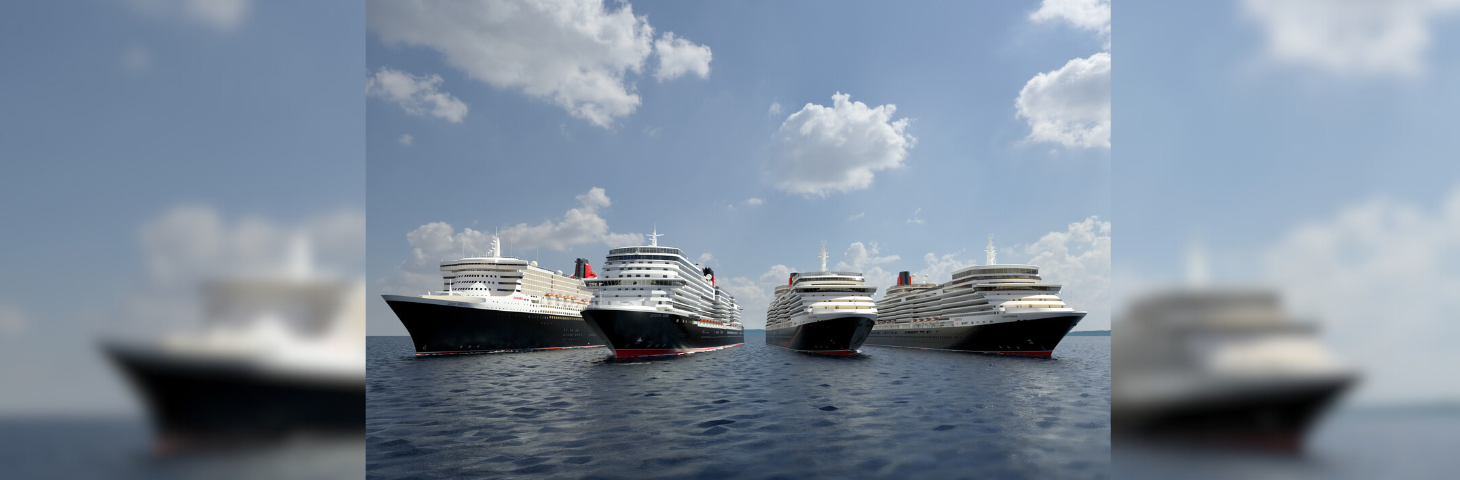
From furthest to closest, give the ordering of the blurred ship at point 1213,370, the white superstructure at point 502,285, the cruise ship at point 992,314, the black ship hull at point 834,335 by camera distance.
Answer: the white superstructure at point 502,285 < the black ship hull at point 834,335 < the cruise ship at point 992,314 < the blurred ship at point 1213,370

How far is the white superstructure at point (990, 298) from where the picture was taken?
5112cm

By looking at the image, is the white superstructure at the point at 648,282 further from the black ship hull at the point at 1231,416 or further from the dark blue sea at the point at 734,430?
the black ship hull at the point at 1231,416

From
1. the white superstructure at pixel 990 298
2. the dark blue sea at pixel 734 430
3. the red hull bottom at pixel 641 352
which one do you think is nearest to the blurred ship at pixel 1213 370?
the dark blue sea at pixel 734 430

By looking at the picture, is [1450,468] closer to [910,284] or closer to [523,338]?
[523,338]

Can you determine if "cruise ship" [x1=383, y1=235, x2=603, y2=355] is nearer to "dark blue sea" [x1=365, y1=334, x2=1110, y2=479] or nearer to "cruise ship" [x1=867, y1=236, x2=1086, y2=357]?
"dark blue sea" [x1=365, y1=334, x2=1110, y2=479]

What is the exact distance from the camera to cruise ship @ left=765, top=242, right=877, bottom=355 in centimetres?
5050

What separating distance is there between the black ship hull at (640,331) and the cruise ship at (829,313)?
43.3 feet

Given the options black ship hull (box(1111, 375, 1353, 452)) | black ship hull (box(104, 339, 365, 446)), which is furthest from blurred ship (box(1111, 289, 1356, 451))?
black ship hull (box(104, 339, 365, 446))

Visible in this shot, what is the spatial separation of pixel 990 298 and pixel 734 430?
161 feet

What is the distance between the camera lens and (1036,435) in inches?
533

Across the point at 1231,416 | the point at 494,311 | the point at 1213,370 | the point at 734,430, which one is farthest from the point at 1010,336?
the point at 1213,370

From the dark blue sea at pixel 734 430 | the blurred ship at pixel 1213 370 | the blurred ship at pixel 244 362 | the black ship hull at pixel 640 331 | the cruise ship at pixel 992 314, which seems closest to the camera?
the blurred ship at pixel 1213 370

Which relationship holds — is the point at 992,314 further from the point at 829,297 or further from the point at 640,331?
the point at 640,331

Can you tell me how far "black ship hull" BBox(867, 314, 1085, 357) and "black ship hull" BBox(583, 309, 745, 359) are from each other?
28.5 metres
